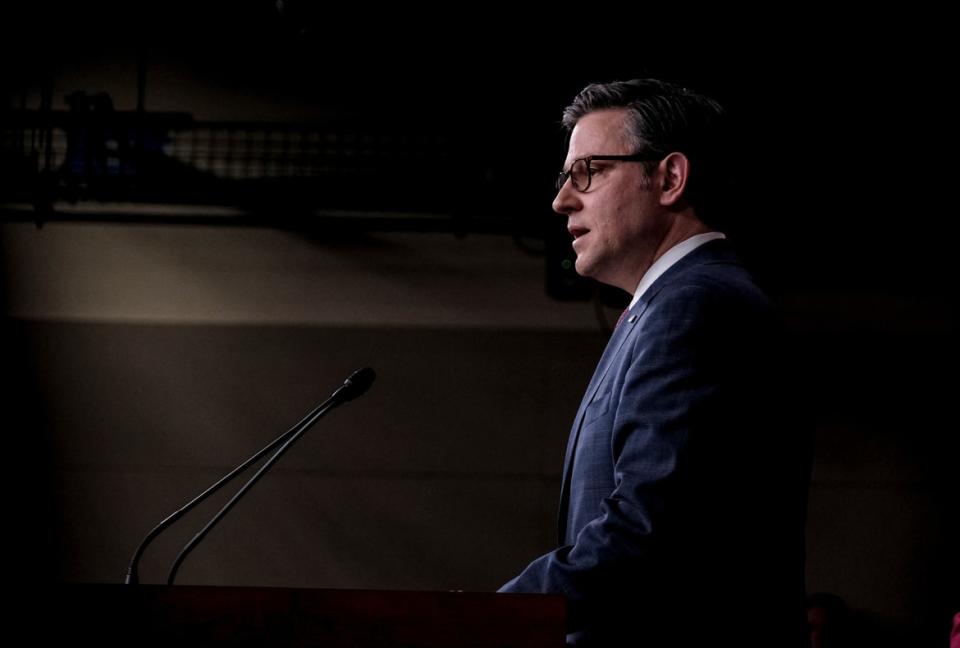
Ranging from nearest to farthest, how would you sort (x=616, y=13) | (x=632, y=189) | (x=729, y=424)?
(x=729, y=424), (x=632, y=189), (x=616, y=13)

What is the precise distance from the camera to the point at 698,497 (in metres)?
1.14

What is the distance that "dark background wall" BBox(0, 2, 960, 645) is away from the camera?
4066 millimetres

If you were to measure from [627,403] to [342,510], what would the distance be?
120 inches

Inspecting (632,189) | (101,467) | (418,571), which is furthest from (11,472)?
(632,189)

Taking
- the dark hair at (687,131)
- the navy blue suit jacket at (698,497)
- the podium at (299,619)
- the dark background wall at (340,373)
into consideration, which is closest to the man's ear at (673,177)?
the dark hair at (687,131)

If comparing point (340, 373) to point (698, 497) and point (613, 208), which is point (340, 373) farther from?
point (698, 497)

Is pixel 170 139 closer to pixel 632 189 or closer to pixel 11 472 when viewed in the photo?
pixel 11 472

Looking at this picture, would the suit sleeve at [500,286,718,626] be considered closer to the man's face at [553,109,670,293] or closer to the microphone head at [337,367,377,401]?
the man's face at [553,109,670,293]

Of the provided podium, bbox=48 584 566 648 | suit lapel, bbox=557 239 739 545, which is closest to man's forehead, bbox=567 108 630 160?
suit lapel, bbox=557 239 739 545

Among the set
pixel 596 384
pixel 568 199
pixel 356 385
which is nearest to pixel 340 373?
pixel 356 385

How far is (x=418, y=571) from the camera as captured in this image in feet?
13.4

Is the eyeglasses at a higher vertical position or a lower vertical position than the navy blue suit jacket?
higher

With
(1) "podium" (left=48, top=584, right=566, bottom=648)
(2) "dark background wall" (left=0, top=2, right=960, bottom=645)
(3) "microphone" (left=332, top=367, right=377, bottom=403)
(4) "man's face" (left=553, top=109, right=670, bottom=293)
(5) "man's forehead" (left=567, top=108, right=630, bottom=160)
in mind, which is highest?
(5) "man's forehead" (left=567, top=108, right=630, bottom=160)

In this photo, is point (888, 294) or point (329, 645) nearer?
point (329, 645)
